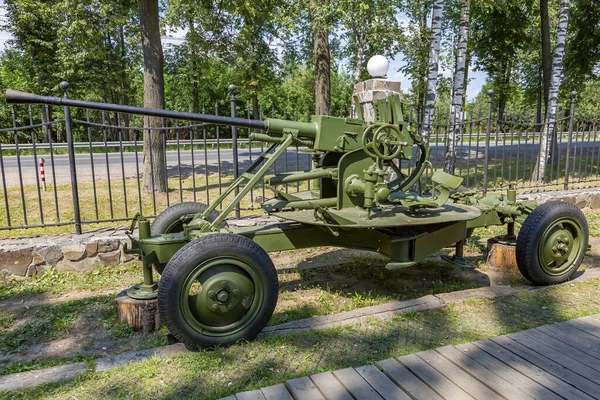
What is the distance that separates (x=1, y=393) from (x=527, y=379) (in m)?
3.13

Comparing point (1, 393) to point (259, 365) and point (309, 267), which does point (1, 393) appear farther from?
point (309, 267)

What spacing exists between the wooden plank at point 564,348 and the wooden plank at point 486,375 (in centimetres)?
59

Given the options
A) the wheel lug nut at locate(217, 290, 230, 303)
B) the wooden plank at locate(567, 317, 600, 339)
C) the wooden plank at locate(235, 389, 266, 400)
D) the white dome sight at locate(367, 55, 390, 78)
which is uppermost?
the white dome sight at locate(367, 55, 390, 78)

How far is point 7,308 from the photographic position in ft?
14.0

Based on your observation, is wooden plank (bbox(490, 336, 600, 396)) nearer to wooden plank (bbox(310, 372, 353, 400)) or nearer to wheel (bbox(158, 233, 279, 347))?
wooden plank (bbox(310, 372, 353, 400))

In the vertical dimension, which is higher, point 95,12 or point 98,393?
point 95,12

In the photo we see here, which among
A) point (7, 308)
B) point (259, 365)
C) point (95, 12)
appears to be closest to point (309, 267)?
point (259, 365)

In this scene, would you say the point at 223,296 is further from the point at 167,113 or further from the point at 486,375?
the point at 486,375

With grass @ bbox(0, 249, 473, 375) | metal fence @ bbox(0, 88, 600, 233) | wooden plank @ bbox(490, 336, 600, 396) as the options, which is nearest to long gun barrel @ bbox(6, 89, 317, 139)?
metal fence @ bbox(0, 88, 600, 233)

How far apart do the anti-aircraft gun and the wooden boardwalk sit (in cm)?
75

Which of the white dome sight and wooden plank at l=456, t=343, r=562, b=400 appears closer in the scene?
wooden plank at l=456, t=343, r=562, b=400

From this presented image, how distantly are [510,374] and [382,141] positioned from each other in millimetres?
1964

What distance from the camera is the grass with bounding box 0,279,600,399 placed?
270 cm

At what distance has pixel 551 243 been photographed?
4379 millimetres
